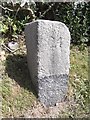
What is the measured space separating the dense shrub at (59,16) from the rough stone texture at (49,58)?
86 cm

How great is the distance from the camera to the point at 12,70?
4.52m

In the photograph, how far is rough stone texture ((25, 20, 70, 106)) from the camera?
4164mm

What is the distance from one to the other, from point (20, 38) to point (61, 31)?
1.10 metres

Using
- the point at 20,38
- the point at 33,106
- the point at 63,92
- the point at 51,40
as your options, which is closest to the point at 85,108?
the point at 63,92

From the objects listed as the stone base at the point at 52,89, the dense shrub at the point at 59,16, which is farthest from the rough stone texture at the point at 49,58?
the dense shrub at the point at 59,16

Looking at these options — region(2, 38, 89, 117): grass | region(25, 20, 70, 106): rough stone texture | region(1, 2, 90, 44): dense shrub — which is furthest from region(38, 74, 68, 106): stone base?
region(1, 2, 90, 44): dense shrub

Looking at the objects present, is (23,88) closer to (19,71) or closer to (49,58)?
(19,71)

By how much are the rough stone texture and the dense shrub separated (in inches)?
34.0

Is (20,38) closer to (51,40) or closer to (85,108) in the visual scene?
(51,40)

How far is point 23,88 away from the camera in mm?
4336

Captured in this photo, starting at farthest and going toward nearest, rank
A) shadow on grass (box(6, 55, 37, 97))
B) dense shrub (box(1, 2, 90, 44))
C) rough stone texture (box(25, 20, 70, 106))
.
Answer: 1. dense shrub (box(1, 2, 90, 44))
2. shadow on grass (box(6, 55, 37, 97))
3. rough stone texture (box(25, 20, 70, 106))

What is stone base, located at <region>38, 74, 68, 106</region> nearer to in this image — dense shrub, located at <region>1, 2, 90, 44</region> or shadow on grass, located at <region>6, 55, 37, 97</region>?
shadow on grass, located at <region>6, 55, 37, 97</region>

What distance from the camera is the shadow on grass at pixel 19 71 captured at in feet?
14.4

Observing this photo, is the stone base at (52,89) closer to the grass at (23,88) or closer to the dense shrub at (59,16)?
the grass at (23,88)
